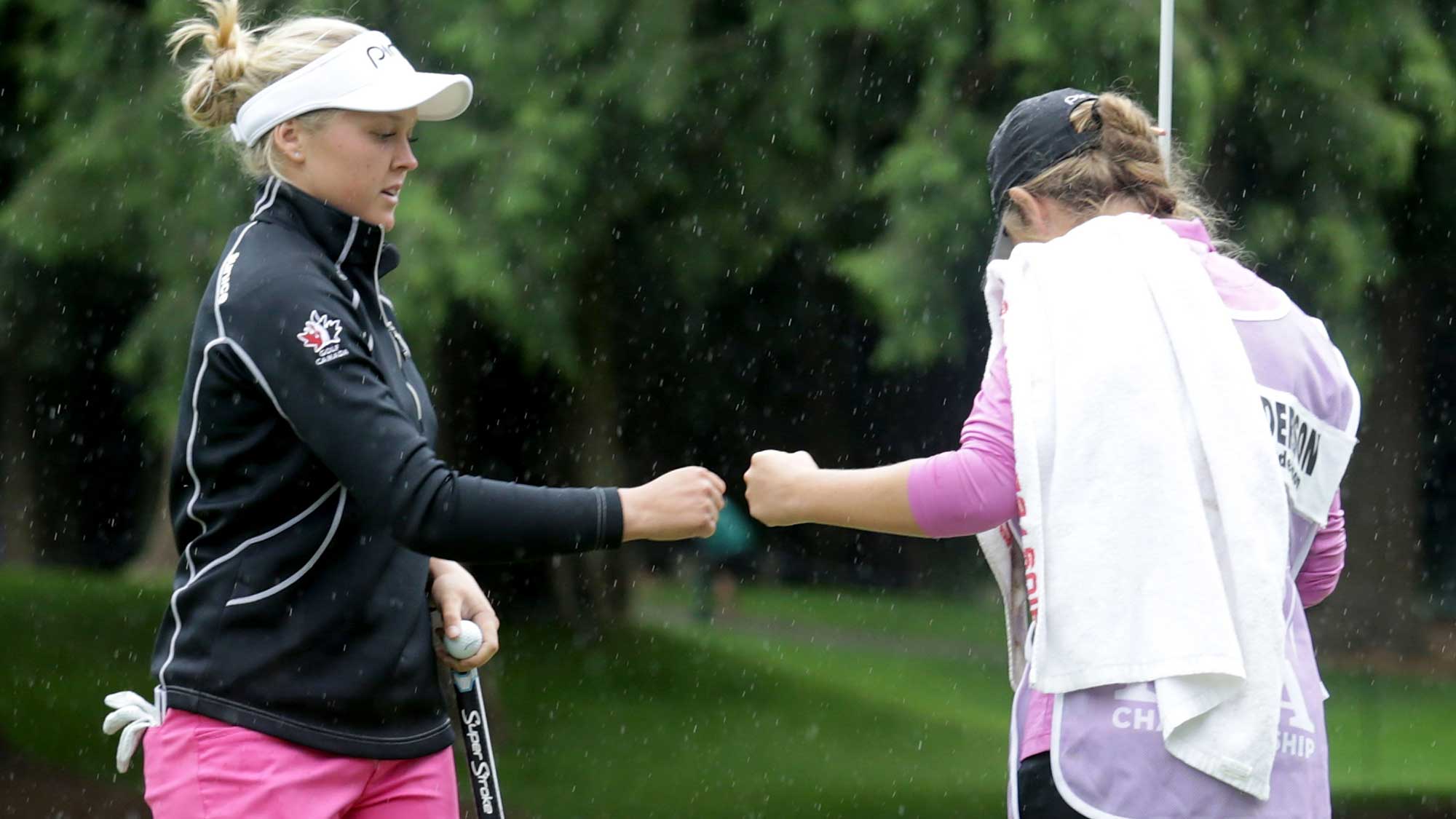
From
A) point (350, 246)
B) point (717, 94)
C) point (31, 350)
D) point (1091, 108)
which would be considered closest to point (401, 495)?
point (350, 246)

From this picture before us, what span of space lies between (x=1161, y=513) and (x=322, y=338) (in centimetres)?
113

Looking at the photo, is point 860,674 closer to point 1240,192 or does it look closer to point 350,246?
point 1240,192

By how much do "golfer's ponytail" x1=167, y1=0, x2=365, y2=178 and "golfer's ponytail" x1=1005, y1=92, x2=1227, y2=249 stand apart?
1079 mm

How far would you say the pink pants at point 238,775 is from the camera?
7.86 ft

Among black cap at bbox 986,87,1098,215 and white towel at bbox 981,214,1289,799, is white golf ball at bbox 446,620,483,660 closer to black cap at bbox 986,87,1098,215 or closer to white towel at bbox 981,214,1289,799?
white towel at bbox 981,214,1289,799

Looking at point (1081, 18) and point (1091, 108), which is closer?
point (1091, 108)

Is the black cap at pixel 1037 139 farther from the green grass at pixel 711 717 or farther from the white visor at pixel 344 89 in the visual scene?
the green grass at pixel 711 717

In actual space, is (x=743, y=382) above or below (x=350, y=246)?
below

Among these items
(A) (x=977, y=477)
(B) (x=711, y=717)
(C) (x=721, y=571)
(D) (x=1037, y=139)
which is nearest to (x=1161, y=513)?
(A) (x=977, y=477)

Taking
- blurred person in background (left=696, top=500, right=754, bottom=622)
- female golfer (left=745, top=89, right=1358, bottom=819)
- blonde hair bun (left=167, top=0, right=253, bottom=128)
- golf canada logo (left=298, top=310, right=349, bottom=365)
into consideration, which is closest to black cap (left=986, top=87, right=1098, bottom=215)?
female golfer (left=745, top=89, right=1358, bottom=819)

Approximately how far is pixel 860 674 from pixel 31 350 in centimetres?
601

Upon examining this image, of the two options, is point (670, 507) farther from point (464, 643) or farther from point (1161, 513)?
point (1161, 513)

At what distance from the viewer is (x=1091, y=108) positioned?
2.40 m

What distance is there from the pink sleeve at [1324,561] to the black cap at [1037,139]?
62 centimetres
